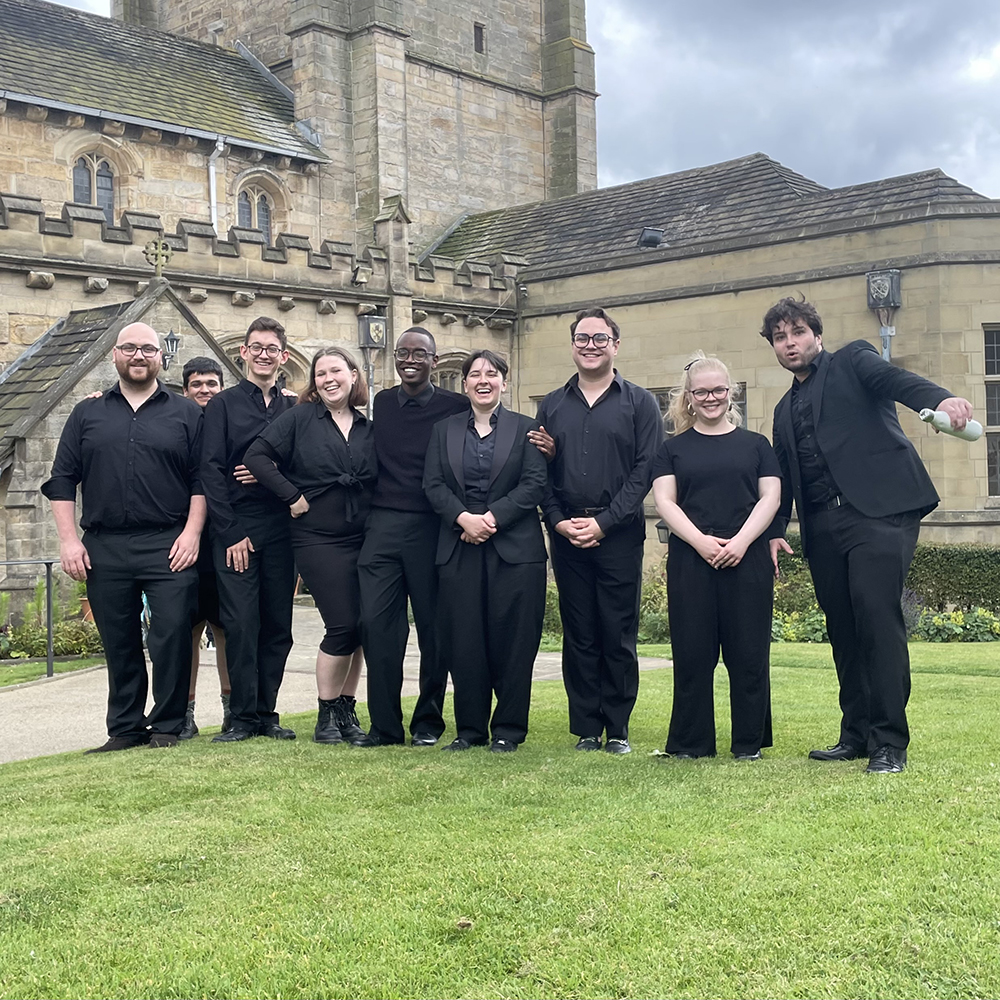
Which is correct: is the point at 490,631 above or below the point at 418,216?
below

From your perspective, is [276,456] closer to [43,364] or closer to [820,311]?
[43,364]

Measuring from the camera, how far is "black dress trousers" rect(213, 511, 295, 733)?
669cm

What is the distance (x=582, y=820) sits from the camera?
4.62 meters

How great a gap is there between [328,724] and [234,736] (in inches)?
20.6

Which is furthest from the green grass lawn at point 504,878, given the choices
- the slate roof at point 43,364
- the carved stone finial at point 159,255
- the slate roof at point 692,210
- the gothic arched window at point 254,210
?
the gothic arched window at point 254,210

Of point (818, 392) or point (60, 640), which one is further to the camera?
point (60, 640)

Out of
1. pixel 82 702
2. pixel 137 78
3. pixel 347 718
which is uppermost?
pixel 137 78

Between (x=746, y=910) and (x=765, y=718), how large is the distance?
97.1 inches

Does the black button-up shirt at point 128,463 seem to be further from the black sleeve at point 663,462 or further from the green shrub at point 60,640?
the green shrub at point 60,640

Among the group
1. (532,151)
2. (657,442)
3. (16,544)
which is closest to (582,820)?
(657,442)

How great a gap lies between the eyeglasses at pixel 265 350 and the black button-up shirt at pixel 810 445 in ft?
8.90

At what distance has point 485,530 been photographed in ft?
20.1

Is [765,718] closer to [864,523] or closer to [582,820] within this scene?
A: [864,523]

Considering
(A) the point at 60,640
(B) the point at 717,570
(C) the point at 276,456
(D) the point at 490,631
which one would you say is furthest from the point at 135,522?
(A) the point at 60,640
